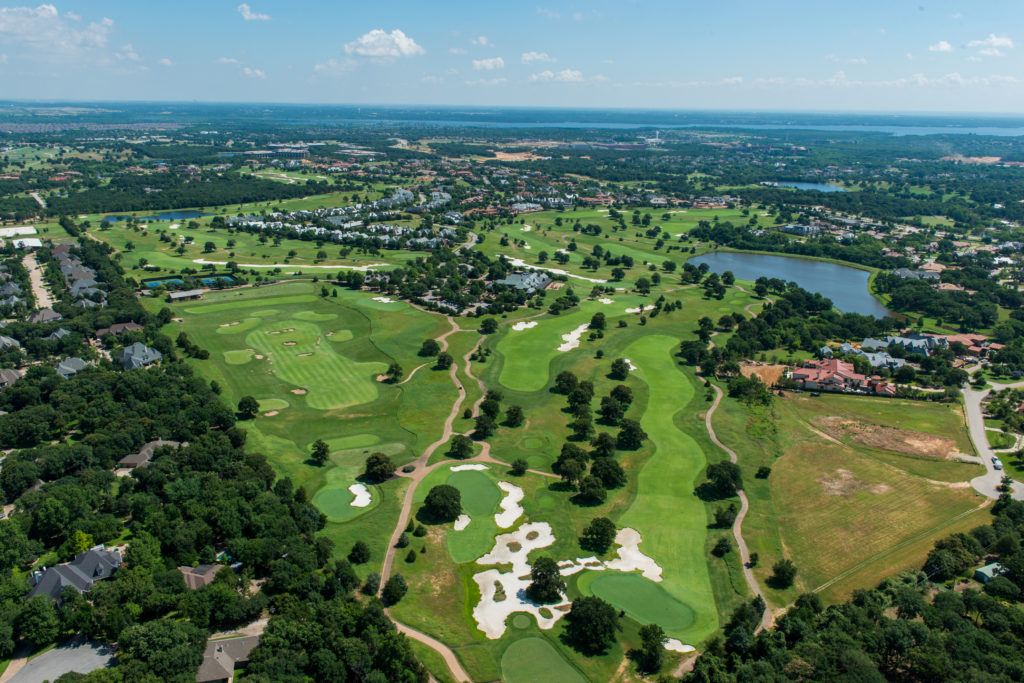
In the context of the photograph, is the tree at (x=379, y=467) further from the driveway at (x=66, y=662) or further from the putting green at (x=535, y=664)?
the driveway at (x=66, y=662)

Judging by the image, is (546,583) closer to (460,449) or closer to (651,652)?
(651,652)

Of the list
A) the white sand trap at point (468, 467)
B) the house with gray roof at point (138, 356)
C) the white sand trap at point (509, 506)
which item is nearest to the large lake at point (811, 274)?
the white sand trap at point (468, 467)

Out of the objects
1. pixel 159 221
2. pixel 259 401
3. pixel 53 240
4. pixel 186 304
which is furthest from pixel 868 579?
pixel 159 221

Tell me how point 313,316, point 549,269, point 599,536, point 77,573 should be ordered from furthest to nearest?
point 549,269 → point 313,316 → point 599,536 → point 77,573

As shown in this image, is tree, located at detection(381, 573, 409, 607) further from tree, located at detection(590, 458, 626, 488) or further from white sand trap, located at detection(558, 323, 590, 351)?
white sand trap, located at detection(558, 323, 590, 351)

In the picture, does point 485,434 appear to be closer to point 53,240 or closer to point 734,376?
point 734,376

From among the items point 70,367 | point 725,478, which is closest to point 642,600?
point 725,478
